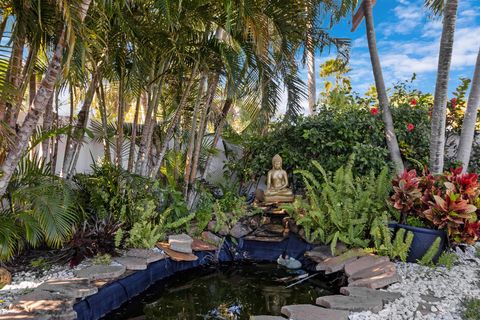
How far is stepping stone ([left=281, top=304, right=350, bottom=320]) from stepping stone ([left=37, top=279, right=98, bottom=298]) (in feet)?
5.41

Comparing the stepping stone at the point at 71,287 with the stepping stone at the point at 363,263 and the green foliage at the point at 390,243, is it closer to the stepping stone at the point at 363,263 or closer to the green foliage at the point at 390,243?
the stepping stone at the point at 363,263

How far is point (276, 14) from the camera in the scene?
5.13m

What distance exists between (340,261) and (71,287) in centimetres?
282

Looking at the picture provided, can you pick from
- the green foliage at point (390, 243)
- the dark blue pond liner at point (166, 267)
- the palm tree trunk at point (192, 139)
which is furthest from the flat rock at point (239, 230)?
the green foliage at point (390, 243)

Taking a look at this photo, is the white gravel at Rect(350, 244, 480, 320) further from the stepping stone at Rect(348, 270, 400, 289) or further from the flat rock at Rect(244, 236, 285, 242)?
the flat rock at Rect(244, 236, 285, 242)

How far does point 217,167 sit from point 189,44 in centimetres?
343

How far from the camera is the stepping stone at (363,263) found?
3.99 meters

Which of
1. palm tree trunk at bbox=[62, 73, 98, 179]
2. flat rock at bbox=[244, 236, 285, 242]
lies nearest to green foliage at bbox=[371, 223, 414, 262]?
flat rock at bbox=[244, 236, 285, 242]

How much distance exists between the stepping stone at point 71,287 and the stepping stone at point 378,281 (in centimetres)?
239

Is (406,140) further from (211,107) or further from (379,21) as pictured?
(211,107)

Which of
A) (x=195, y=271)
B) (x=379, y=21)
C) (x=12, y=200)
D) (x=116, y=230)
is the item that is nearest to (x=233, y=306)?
(x=195, y=271)

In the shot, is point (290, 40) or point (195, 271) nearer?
point (195, 271)

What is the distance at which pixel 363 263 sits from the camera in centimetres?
410

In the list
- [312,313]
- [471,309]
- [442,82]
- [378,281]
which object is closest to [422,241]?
[378,281]
